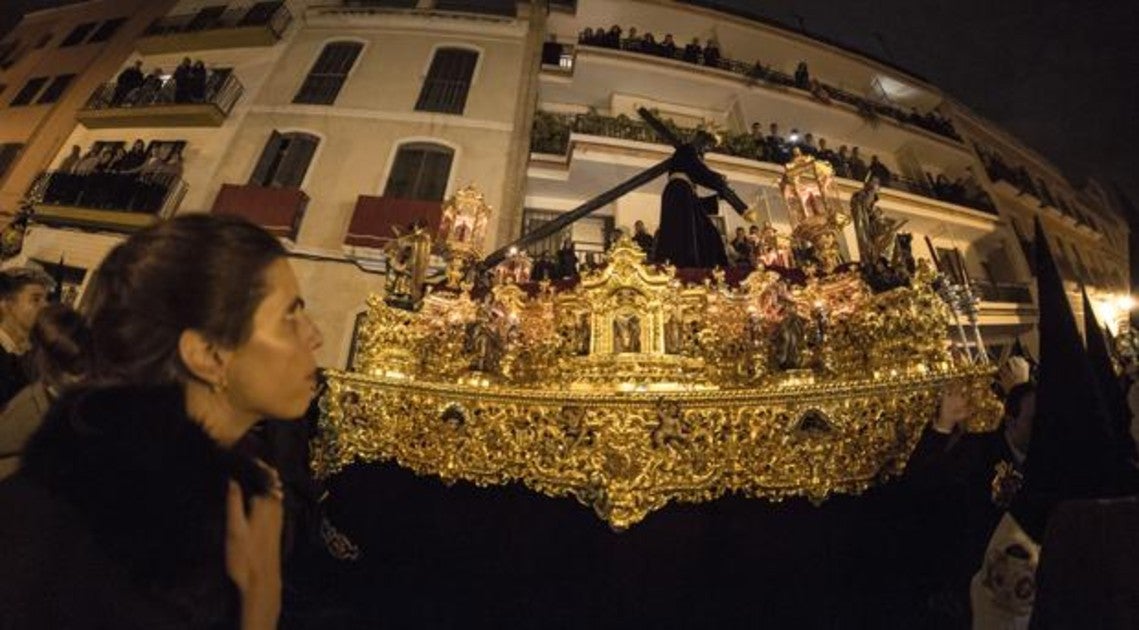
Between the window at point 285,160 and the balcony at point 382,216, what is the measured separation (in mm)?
2066

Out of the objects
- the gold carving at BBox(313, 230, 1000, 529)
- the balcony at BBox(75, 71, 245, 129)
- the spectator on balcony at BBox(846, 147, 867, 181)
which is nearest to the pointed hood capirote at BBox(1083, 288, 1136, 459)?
the gold carving at BBox(313, 230, 1000, 529)

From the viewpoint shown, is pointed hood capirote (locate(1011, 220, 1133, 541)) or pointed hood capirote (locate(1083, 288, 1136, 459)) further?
pointed hood capirote (locate(1083, 288, 1136, 459))

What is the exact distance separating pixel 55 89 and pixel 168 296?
19.5 metres

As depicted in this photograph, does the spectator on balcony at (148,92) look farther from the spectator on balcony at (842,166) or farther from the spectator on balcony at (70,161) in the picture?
the spectator on balcony at (842,166)

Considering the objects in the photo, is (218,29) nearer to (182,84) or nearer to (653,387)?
(182,84)

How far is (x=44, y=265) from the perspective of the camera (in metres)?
9.20

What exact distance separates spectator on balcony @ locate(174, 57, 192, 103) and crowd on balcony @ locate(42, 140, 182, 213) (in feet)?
4.05

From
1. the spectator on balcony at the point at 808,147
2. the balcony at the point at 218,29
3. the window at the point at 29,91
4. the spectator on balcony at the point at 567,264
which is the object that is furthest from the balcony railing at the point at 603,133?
the window at the point at 29,91

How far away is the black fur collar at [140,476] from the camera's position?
2.49ft

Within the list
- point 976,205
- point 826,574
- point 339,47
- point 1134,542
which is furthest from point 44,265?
point 976,205

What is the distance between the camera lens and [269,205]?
8.87 metres

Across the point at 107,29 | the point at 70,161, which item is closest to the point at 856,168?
the point at 70,161

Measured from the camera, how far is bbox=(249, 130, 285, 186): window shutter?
32.3 feet

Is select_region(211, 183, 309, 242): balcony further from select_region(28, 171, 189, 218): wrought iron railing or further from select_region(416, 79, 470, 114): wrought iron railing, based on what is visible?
select_region(416, 79, 470, 114): wrought iron railing
